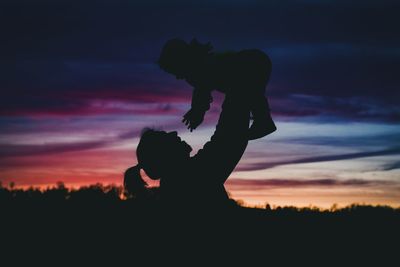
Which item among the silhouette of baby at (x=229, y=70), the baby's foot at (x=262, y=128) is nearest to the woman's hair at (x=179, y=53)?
the silhouette of baby at (x=229, y=70)

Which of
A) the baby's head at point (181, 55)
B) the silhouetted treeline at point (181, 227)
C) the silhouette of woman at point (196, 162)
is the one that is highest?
the baby's head at point (181, 55)

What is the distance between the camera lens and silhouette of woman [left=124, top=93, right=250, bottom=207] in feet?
23.4

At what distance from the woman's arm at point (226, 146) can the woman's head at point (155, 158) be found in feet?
0.88

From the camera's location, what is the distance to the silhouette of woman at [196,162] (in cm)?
712

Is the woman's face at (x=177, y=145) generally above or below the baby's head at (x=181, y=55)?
below

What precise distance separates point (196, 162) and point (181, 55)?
1387mm

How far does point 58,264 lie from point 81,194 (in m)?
3.13

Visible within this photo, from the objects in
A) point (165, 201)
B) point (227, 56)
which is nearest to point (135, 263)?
point (165, 201)

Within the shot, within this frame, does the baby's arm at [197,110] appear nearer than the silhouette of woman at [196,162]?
No

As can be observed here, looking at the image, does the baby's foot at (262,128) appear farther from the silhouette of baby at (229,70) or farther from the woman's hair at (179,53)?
the woman's hair at (179,53)

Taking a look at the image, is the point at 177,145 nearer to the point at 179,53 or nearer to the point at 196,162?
the point at 196,162

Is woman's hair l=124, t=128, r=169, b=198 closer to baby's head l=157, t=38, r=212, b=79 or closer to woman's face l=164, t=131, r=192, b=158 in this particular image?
woman's face l=164, t=131, r=192, b=158

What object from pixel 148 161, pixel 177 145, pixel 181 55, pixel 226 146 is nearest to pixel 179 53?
pixel 181 55

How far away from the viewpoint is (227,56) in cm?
721
